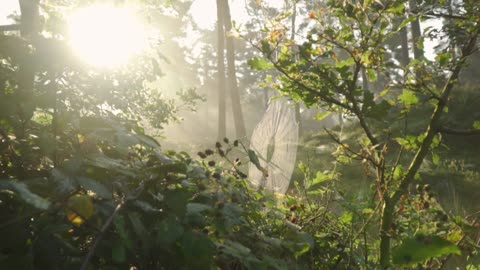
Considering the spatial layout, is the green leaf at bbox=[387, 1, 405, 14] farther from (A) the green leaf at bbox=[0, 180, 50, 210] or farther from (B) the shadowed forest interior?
(A) the green leaf at bbox=[0, 180, 50, 210]

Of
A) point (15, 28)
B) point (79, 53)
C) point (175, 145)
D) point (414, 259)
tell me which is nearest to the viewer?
point (414, 259)

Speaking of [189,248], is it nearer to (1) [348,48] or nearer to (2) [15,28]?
(1) [348,48]

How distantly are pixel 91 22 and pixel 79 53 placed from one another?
0.76m

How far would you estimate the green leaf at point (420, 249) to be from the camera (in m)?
1.17

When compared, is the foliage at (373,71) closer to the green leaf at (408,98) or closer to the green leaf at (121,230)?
the green leaf at (408,98)

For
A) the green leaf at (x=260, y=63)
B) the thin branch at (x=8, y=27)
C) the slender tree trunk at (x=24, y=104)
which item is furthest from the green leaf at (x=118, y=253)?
the thin branch at (x=8, y=27)

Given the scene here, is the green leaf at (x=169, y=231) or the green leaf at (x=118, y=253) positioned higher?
the green leaf at (x=169, y=231)

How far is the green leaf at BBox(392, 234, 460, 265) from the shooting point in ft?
3.83

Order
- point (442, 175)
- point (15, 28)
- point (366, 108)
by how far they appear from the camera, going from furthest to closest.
Result: point (442, 175)
point (15, 28)
point (366, 108)

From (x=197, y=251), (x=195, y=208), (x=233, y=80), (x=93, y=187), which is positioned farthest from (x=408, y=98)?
(x=233, y=80)

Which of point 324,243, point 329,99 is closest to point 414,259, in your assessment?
point 324,243

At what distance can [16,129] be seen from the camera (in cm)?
143

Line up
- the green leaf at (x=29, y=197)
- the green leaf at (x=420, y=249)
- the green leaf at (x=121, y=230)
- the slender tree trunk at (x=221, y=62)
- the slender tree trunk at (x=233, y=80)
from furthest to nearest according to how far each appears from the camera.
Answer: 1. the slender tree trunk at (x=221, y=62)
2. the slender tree trunk at (x=233, y=80)
3. the green leaf at (x=420, y=249)
4. the green leaf at (x=121, y=230)
5. the green leaf at (x=29, y=197)

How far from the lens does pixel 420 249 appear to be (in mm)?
1209
